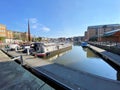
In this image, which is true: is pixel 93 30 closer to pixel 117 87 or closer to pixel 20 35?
pixel 20 35

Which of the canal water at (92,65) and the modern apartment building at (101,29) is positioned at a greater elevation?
the modern apartment building at (101,29)

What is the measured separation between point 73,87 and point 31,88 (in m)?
1.96

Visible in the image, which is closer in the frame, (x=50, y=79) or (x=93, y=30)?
(x=50, y=79)

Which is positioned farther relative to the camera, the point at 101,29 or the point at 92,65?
the point at 101,29

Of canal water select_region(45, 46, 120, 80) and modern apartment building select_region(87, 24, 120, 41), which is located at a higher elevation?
modern apartment building select_region(87, 24, 120, 41)

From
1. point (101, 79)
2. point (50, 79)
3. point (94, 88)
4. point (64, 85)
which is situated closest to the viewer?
point (94, 88)

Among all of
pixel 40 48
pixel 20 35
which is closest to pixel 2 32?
pixel 20 35

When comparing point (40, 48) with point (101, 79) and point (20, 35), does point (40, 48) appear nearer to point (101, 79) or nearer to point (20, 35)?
point (101, 79)

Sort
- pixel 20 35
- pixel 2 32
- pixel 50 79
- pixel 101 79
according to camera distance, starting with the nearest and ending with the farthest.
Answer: pixel 101 79, pixel 50 79, pixel 2 32, pixel 20 35

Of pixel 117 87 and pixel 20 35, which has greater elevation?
pixel 20 35

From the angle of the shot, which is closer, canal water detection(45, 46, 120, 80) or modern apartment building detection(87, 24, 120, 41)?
canal water detection(45, 46, 120, 80)

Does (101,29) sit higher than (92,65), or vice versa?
(101,29)

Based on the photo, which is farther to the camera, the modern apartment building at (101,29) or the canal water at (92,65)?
the modern apartment building at (101,29)

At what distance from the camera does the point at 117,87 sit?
5035 mm
